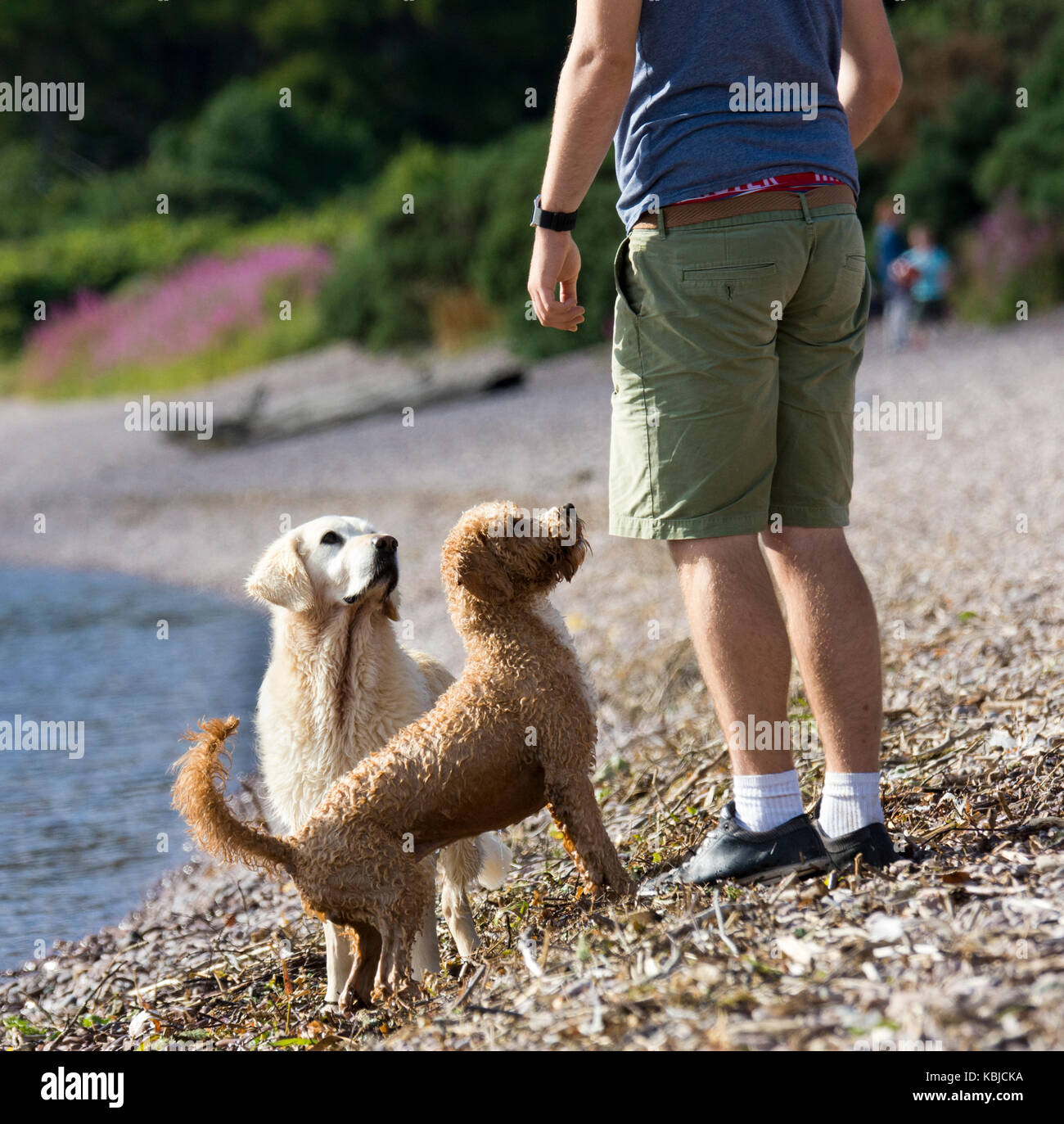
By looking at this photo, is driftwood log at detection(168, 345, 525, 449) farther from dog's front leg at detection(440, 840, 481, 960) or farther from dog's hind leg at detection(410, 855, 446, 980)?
dog's hind leg at detection(410, 855, 446, 980)

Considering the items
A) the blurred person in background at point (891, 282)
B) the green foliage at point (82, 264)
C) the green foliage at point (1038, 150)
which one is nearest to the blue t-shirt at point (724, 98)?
the blurred person in background at point (891, 282)

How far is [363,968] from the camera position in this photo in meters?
3.23

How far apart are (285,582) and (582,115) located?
156 centimetres

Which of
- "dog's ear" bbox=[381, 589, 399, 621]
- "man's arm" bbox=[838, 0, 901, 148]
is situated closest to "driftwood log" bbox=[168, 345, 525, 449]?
"dog's ear" bbox=[381, 589, 399, 621]

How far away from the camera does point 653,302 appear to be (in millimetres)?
3164

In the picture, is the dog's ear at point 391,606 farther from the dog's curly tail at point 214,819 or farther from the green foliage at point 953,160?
the green foliage at point 953,160

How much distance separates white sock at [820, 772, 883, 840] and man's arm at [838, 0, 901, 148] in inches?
65.0

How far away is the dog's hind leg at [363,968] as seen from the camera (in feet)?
10.6

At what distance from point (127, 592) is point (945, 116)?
612 inches

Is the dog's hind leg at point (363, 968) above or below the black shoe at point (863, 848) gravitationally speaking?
below

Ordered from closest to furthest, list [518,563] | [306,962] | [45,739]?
[518,563] < [306,962] < [45,739]

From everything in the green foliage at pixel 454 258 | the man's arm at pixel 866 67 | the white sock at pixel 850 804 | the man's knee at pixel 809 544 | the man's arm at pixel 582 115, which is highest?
the green foliage at pixel 454 258
